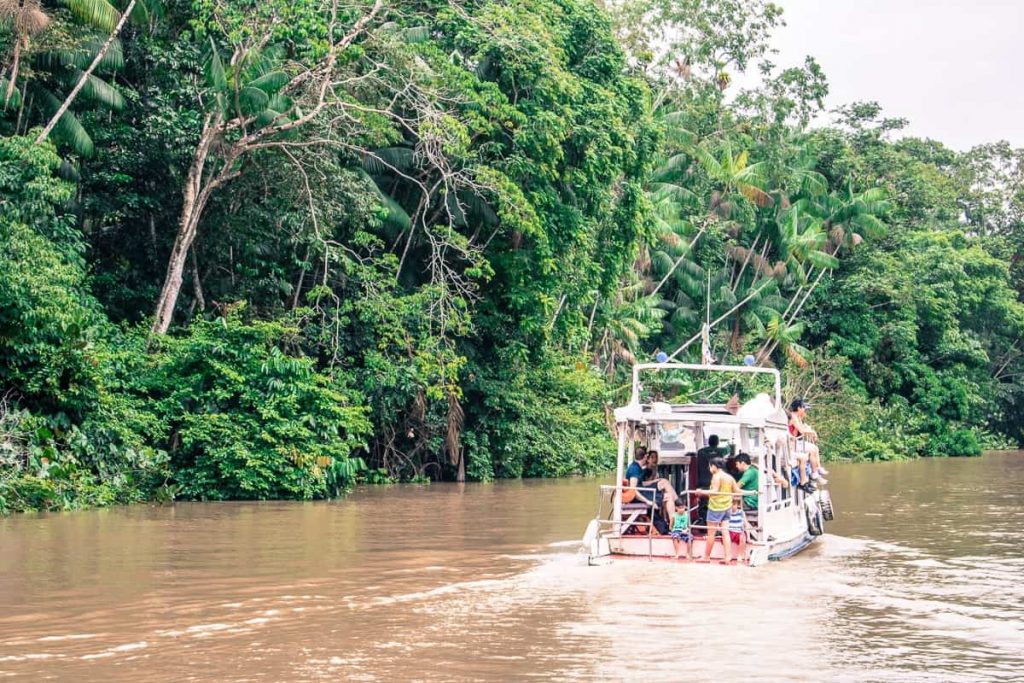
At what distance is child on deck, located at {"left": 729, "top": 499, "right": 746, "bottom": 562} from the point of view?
15633 millimetres

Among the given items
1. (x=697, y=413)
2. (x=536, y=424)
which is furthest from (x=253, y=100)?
(x=697, y=413)

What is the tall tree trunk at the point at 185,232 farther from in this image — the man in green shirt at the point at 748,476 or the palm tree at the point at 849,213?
the palm tree at the point at 849,213

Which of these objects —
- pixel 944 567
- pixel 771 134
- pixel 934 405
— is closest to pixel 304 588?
pixel 944 567

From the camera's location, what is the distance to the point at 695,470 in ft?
55.7

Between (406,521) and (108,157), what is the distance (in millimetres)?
11043

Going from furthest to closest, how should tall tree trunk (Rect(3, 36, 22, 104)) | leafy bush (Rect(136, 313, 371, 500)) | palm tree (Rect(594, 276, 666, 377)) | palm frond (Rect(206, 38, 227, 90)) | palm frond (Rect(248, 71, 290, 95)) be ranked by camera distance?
palm tree (Rect(594, 276, 666, 377)) < palm frond (Rect(248, 71, 290, 95)) < palm frond (Rect(206, 38, 227, 90)) < leafy bush (Rect(136, 313, 371, 500)) < tall tree trunk (Rect(3, 36, 22, 104))

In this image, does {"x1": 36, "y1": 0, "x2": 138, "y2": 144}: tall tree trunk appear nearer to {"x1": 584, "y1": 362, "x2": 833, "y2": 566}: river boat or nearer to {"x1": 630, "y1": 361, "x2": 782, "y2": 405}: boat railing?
{"x1": 630, "y1": 361, "x2": 782, "y2": 405}: boat railing

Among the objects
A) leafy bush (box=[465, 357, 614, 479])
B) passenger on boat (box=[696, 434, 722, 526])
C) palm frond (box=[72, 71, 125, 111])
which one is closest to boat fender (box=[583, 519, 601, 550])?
passenger on boat (box=[696, 434, 722, 526])

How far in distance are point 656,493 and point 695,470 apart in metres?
0.87

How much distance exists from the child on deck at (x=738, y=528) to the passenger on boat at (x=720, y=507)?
88 mm

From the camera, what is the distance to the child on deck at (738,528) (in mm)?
15633

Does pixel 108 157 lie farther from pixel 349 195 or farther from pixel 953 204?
pixel 953 204

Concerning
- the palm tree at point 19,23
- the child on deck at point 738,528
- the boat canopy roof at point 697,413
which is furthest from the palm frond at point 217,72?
the child on deck at point 738,528

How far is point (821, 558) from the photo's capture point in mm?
17359
